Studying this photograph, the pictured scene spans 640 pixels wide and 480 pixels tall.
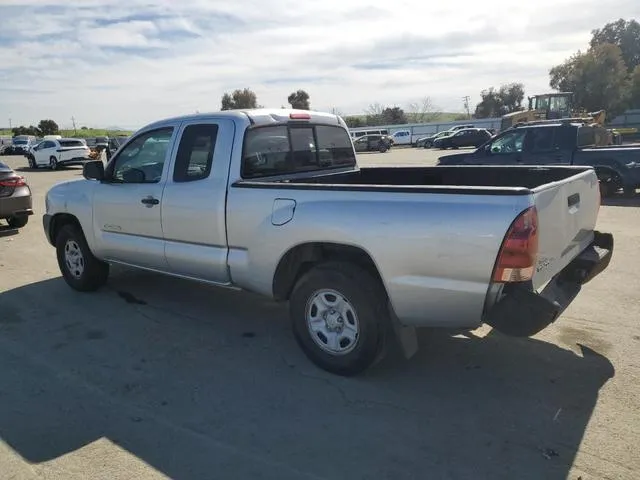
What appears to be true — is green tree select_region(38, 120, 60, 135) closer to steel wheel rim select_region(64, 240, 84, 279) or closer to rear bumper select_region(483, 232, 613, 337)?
steel wheel rim select_region(64, 240, 84, 279)

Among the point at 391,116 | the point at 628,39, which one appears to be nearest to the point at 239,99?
the point at 391,116

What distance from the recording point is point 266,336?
16.1ft

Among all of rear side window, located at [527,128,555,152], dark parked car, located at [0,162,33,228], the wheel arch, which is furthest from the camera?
rear side window, located at [527,128,555,152]

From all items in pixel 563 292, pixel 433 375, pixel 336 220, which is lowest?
pixel 433 375

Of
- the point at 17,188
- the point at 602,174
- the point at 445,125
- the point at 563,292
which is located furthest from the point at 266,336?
the point at 445,125

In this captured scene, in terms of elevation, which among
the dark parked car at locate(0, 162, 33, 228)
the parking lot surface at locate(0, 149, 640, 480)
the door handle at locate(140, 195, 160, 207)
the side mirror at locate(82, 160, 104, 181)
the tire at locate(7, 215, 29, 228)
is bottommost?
the parking lot surface at locate(0, 149, 640, 480)

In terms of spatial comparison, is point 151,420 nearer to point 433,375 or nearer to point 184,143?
point 433,375

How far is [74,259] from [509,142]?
10063mm

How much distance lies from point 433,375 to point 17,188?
9.19 m

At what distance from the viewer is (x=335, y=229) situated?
3783mm

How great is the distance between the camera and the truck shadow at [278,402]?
3.09 m

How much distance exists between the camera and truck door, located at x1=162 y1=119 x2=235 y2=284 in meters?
4.64

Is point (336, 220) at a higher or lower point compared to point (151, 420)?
higher

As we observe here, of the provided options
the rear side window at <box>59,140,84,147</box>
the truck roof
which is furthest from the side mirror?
the rear side window at <box>59,140,84,147</box>
